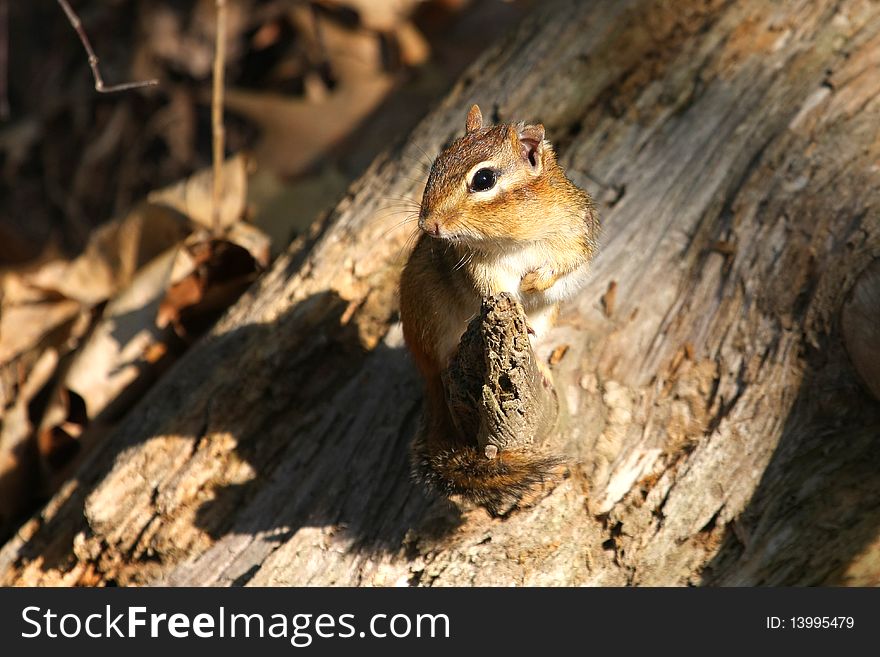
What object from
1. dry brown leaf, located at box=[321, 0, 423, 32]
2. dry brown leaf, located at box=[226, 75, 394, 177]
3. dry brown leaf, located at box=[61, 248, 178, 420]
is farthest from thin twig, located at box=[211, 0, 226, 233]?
dry brown leaf, located at box=[321, 0, 423, 32]

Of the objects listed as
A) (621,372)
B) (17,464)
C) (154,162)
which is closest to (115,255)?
(17,464)

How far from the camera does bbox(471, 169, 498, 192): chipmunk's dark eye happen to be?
8.31 ft

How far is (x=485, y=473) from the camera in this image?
2.49 m

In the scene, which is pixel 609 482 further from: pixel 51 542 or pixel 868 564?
pixel 51 542

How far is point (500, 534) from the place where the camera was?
8.81ft

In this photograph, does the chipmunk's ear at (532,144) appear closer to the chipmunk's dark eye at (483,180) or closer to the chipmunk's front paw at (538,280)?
the chipmunk's dark eye at (483,180)

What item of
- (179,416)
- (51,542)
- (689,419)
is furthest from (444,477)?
(51,542)

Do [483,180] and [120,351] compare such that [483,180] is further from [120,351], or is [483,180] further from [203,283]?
[120,351]

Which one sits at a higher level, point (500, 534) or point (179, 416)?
point (179, 416)

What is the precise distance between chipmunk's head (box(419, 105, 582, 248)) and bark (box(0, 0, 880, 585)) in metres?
0.52

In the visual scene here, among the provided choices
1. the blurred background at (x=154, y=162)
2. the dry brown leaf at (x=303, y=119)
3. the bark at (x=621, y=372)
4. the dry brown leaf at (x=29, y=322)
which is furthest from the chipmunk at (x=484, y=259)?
the dry brown leaf at (x=303, y=119)

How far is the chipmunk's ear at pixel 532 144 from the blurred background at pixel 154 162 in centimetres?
82

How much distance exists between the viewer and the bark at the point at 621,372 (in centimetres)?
278
